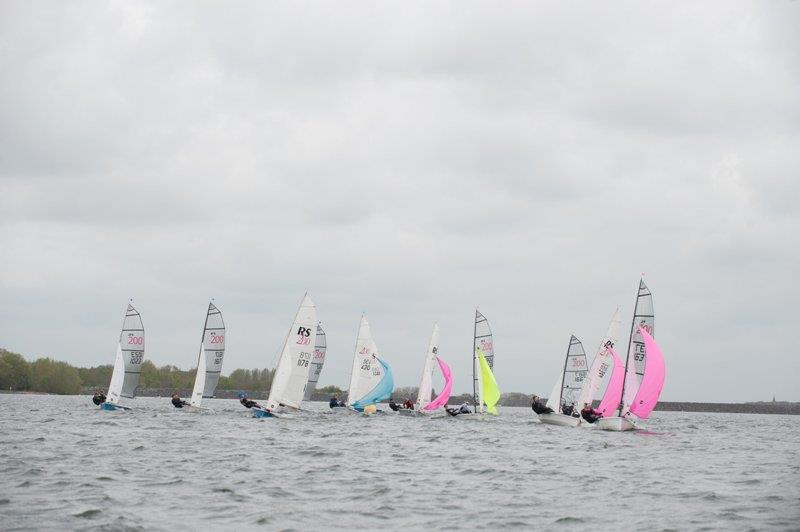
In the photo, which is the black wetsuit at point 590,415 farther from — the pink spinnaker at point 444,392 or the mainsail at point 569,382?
the pink spinnaker at point 444,392

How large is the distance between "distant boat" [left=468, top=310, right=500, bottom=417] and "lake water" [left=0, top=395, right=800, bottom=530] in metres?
17.9

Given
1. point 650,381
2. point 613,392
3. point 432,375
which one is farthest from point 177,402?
point 650,381

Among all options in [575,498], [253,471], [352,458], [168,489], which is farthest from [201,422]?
[575,498]

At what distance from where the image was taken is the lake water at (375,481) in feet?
59.6

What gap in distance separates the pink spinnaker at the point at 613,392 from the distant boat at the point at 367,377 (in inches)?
649

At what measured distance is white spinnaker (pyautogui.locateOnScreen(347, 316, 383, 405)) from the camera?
61562 millimetres

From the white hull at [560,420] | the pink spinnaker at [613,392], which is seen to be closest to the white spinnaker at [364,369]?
the white hull at [560,420]

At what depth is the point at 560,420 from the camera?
167ft

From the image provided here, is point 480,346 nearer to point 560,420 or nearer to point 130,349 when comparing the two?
point 560,420

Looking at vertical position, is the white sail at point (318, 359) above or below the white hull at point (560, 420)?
above

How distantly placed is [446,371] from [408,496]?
43428 millimetres

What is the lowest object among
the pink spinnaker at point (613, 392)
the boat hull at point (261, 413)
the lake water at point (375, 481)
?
the lake water at point (375, 481)

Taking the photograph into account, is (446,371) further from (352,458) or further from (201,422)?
(352,458)

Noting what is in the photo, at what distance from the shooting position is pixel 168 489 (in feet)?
69.6
